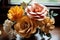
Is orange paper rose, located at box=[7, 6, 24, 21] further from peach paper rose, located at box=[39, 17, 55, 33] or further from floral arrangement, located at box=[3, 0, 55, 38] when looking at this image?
peach paper rose, located at box=[39, 17, 55, 33]

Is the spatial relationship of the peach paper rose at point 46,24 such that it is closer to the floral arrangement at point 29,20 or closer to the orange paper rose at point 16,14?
the floral arrangement at point 29,20

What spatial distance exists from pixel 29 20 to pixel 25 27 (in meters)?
0.04

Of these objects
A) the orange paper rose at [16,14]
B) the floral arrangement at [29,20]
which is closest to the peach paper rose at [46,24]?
the floral arrangement at [29,20]

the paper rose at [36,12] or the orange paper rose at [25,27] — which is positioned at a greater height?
the paper rose at [36,12]

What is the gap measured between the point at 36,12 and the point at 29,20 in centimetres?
5

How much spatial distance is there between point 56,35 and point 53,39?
0.07 metres

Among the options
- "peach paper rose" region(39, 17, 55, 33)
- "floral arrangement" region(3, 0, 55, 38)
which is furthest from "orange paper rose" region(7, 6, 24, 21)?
"peach paper rose" region(39, 17, 55, 33)

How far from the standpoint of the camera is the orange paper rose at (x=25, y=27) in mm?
785

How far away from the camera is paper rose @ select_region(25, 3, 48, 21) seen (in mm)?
783

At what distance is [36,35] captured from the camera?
92 cm

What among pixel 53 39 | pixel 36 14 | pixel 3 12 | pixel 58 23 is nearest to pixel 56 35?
pixel 53 39

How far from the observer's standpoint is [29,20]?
2.61ft

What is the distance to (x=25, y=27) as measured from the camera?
80 cm

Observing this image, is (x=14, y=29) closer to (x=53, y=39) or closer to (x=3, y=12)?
(x=53, y=39)
